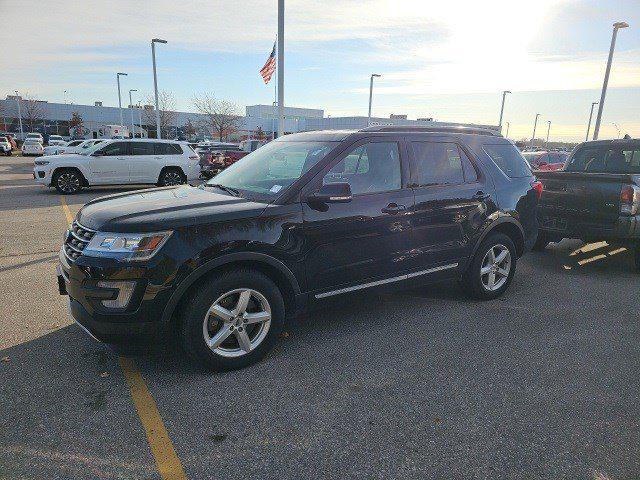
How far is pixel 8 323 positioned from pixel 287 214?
9.39ft

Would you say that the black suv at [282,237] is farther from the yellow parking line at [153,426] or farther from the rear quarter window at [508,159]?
the yellow parking line at [153,426]

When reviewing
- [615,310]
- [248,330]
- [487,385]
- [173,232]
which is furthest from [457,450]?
[615,310]

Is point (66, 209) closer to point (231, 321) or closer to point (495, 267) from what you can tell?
point (231, 321)

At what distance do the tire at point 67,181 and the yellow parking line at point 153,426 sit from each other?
12121mm

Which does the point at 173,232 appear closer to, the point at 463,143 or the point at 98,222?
the point at 98,222

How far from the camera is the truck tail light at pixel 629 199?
19.7 ft

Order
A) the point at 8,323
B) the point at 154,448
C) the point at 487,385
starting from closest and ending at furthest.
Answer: the point at 154,448 < the point at 487,385 < the point at 8,323

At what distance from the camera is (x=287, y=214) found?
11.6 feet

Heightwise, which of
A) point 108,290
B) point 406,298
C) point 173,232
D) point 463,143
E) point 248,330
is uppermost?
point 463,143

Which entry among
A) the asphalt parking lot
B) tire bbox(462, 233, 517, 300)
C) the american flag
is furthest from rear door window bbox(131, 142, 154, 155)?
tire bbox(462, 233, 517, 300)

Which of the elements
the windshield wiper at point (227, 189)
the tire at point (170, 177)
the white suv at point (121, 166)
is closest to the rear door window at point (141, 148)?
the white suv at point (121, 166)

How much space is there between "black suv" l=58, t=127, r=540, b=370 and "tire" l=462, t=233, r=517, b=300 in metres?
0.02

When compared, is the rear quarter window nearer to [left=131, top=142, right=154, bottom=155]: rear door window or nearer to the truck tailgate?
the truck tailgate

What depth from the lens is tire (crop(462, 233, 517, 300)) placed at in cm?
497
